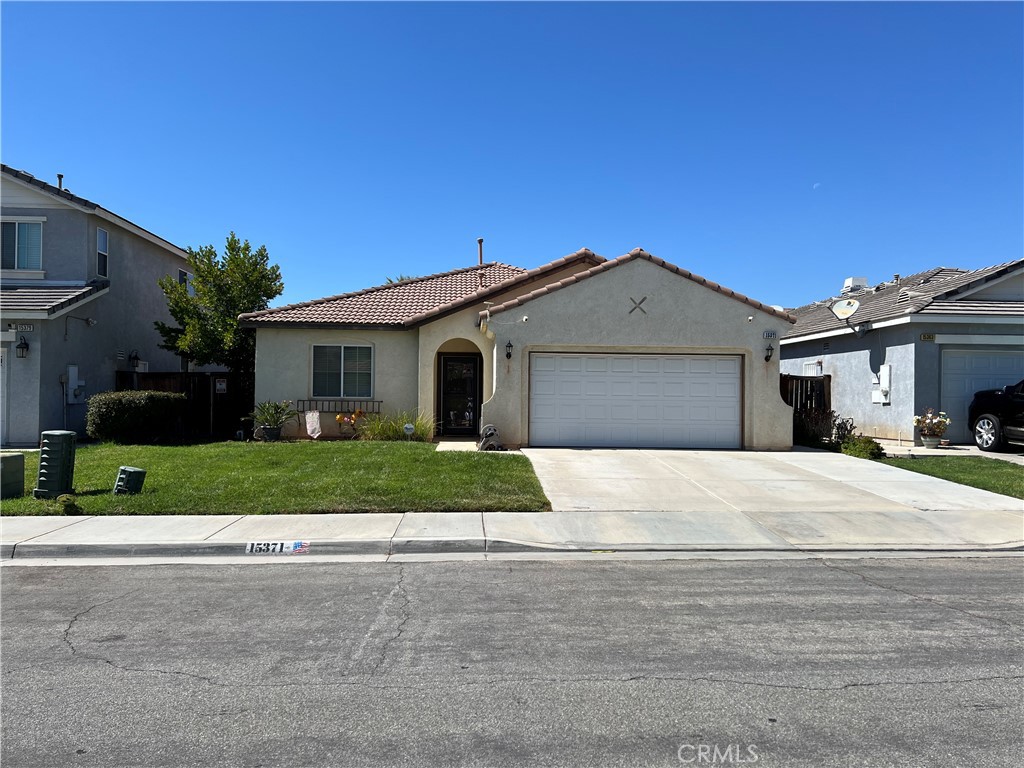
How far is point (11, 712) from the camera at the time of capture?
378 cm

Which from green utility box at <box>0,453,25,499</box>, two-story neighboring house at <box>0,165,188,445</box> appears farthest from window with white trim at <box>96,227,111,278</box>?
green utility box at <box>0,453,25,499</box>

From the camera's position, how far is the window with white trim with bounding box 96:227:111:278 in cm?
1800

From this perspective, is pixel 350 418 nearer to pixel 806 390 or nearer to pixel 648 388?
pixel 648 388

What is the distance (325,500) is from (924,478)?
10288 mm

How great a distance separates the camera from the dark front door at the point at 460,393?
17.7 m

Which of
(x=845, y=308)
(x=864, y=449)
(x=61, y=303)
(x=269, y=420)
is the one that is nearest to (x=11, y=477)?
(x=269, y=420)

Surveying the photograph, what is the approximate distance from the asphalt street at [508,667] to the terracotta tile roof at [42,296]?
11.3 m

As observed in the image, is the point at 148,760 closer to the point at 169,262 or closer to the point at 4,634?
the point at 4,634

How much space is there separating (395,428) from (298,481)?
557cm

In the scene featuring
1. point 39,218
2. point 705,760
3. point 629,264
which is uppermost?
point 39,218

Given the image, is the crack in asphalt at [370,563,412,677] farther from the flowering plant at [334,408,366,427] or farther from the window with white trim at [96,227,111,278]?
the window with white trim at [96,227,111,278]

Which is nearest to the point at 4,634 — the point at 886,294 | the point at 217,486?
the point at 217,486

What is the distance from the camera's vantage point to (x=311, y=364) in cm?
1692

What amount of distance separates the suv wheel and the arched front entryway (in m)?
12.2
